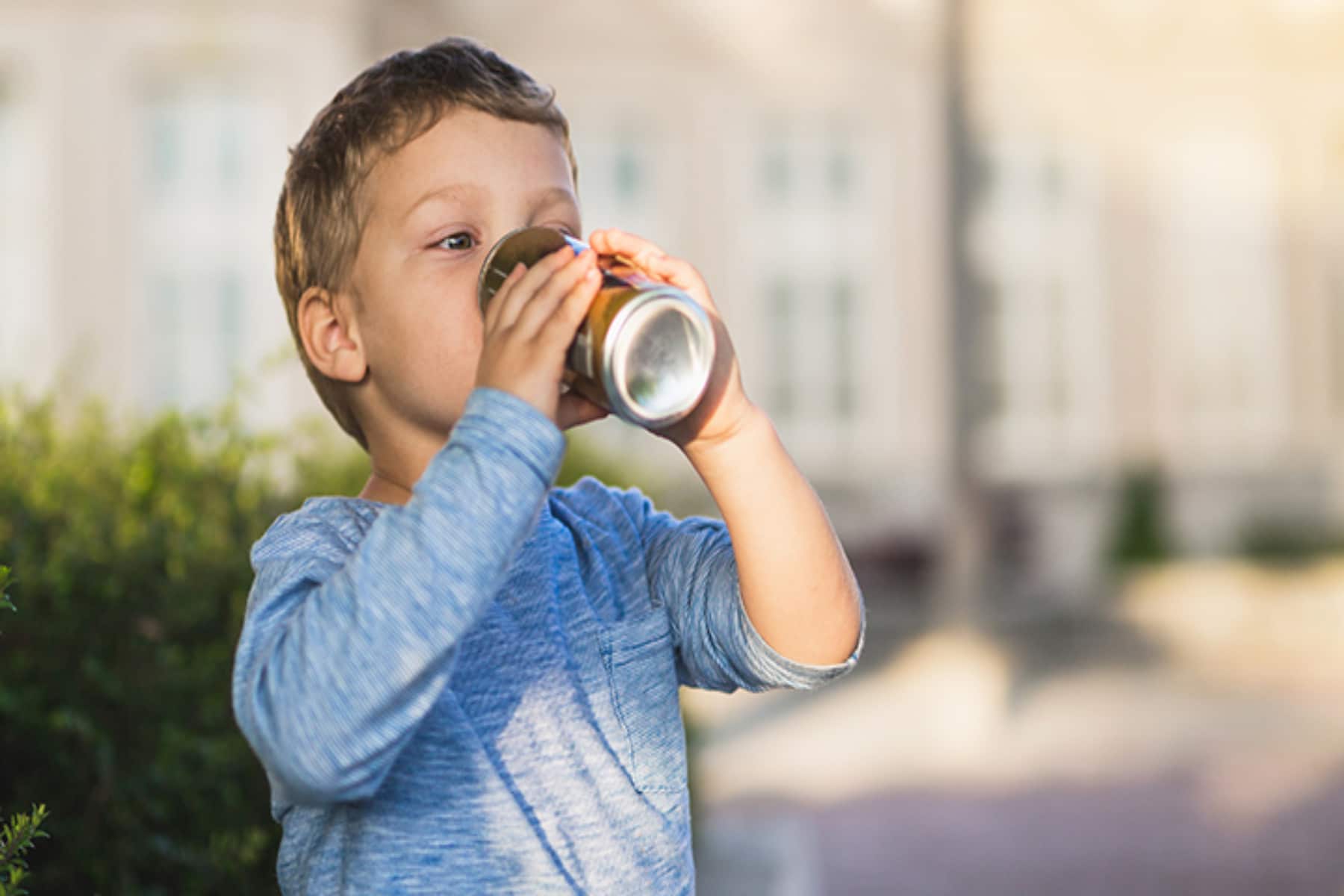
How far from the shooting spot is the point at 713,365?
133 cm

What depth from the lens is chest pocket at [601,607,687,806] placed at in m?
1.47

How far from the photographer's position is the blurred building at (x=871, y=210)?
1298 centimetres

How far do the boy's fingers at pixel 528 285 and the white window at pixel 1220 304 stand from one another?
46.2 feet

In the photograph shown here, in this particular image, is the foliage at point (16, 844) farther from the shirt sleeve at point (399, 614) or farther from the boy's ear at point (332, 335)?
the boy's ear at point (332, 335)

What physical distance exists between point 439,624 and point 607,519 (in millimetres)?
508

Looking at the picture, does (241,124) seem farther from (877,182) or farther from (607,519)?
(607,519)

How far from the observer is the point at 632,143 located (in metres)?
13.9

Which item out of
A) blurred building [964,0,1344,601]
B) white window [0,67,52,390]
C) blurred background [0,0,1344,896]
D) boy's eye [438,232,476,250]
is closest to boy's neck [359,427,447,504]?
boy's eye [438,232,476,250]

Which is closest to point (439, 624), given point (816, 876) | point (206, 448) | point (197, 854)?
point (197, 854)

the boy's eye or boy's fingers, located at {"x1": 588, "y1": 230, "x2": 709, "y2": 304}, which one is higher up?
the boy's eye

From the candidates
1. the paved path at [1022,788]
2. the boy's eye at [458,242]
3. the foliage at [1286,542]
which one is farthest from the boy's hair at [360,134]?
the foliage at [1286,542]

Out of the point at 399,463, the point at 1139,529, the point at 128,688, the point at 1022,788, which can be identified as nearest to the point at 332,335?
the point at 399,463

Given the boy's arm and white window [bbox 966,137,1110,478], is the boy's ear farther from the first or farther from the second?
white window [bbox 966,137,1110,478]

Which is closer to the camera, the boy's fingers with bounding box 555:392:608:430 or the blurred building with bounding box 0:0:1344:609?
the boy's fingers with bounding box 555:392:608:430
